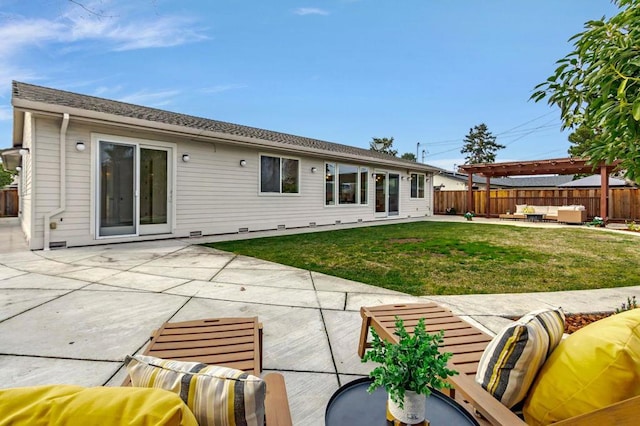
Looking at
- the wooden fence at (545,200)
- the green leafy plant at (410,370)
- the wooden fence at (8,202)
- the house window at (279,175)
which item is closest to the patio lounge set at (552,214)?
the wooden fence at (545,200)

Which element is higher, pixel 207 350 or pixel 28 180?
pixel 28 180

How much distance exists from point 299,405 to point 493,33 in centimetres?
1472

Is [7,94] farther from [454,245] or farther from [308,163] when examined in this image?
[454,245]

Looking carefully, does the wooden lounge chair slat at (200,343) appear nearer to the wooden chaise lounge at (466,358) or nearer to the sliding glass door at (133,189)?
the wooden chaise lounge at (466,358)

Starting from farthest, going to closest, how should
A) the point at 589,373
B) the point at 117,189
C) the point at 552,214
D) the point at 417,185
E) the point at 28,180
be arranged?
the point at 417,185 → the point at 552,214 → the point at 28,180 → the point at 117,189 → the point at 589,373

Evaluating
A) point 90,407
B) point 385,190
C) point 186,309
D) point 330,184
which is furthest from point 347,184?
point 90,407

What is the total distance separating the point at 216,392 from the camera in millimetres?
854

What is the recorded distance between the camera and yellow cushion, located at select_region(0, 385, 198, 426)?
0.66 metres

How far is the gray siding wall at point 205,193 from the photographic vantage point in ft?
21.1

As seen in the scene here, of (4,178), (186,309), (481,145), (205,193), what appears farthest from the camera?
(481,145)

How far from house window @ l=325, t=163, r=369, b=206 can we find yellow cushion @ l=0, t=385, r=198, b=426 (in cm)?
1161

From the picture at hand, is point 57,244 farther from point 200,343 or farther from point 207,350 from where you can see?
point 207,350

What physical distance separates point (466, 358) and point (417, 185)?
15.9 m

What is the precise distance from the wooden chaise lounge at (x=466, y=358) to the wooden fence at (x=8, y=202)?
1922 centimetres
